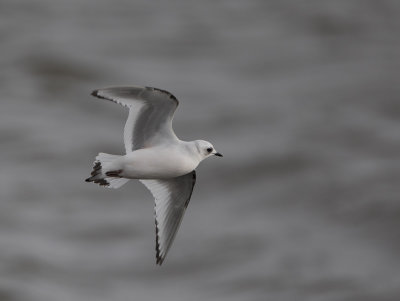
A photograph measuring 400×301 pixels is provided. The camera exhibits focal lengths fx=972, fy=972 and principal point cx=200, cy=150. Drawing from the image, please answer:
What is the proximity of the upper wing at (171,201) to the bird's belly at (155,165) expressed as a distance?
42 centimetres

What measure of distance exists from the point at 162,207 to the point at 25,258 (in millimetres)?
10935

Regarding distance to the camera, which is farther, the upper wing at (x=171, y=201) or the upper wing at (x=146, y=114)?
the upper wing at (x=171, y=201)

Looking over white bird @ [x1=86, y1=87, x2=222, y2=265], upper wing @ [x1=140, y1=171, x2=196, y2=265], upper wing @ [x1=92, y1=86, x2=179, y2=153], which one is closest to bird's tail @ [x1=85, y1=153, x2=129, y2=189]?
white bird @ [x1=86, y1=87, x2=222, y2=265]

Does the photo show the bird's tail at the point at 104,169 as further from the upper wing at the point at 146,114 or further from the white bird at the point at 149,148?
the upper wing at the point at 146,114

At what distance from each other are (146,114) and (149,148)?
174mm

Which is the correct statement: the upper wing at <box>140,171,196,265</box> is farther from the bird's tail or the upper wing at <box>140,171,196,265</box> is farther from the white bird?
the bird's tail

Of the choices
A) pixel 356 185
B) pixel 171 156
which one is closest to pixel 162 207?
pixel 171 156

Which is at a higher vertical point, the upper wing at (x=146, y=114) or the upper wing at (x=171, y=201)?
the upper wing at (x=146, y=114)

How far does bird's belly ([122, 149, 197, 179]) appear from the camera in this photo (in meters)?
4.68

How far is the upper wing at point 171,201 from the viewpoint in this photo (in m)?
5.14

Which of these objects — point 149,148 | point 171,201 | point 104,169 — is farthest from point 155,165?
point 171,201

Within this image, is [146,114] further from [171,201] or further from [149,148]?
[171,201]

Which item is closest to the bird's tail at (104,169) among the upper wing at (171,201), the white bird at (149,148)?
the white bird at (149,148)

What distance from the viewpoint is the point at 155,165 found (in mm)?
4703
